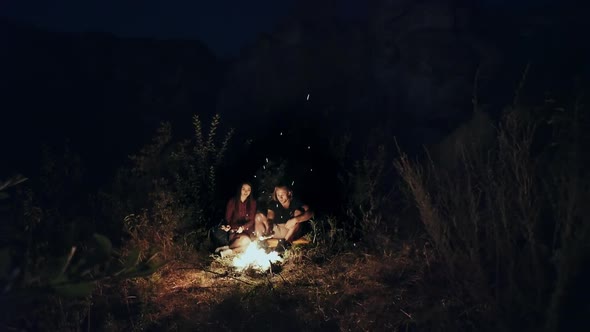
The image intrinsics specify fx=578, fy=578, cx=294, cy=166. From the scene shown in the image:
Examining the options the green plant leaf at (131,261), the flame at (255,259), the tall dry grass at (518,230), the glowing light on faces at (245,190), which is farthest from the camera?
the glowing light on faces at (245,190)

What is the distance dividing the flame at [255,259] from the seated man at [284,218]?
290mm

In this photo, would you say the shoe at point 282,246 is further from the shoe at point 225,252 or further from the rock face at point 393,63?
the rock face at point 393,63

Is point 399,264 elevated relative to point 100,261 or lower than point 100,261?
lower

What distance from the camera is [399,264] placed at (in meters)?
5.33

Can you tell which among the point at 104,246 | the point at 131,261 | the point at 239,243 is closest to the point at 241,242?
the point at 239,243

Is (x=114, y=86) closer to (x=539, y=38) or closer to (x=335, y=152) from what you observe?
(x=335, y=152)

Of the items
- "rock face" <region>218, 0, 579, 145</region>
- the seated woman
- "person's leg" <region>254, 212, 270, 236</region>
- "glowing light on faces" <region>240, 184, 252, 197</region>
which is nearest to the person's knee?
the seated woman

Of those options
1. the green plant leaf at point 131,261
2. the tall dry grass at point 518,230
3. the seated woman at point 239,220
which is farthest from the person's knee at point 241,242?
the green plant leaf at point 131,261

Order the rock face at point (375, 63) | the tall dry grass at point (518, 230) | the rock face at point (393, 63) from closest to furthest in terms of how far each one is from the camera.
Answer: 1. the tall dry grass at point (518, 230)
2. the rock face at point (393, 63)
3. the rock face at point (375, 63)

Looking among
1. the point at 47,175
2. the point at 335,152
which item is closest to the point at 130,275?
the point at 335,152

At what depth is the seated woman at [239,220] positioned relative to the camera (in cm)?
624

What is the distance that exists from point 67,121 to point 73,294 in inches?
346

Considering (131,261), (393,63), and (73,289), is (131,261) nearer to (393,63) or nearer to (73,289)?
(73,289)

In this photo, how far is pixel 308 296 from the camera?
5.01 meters
